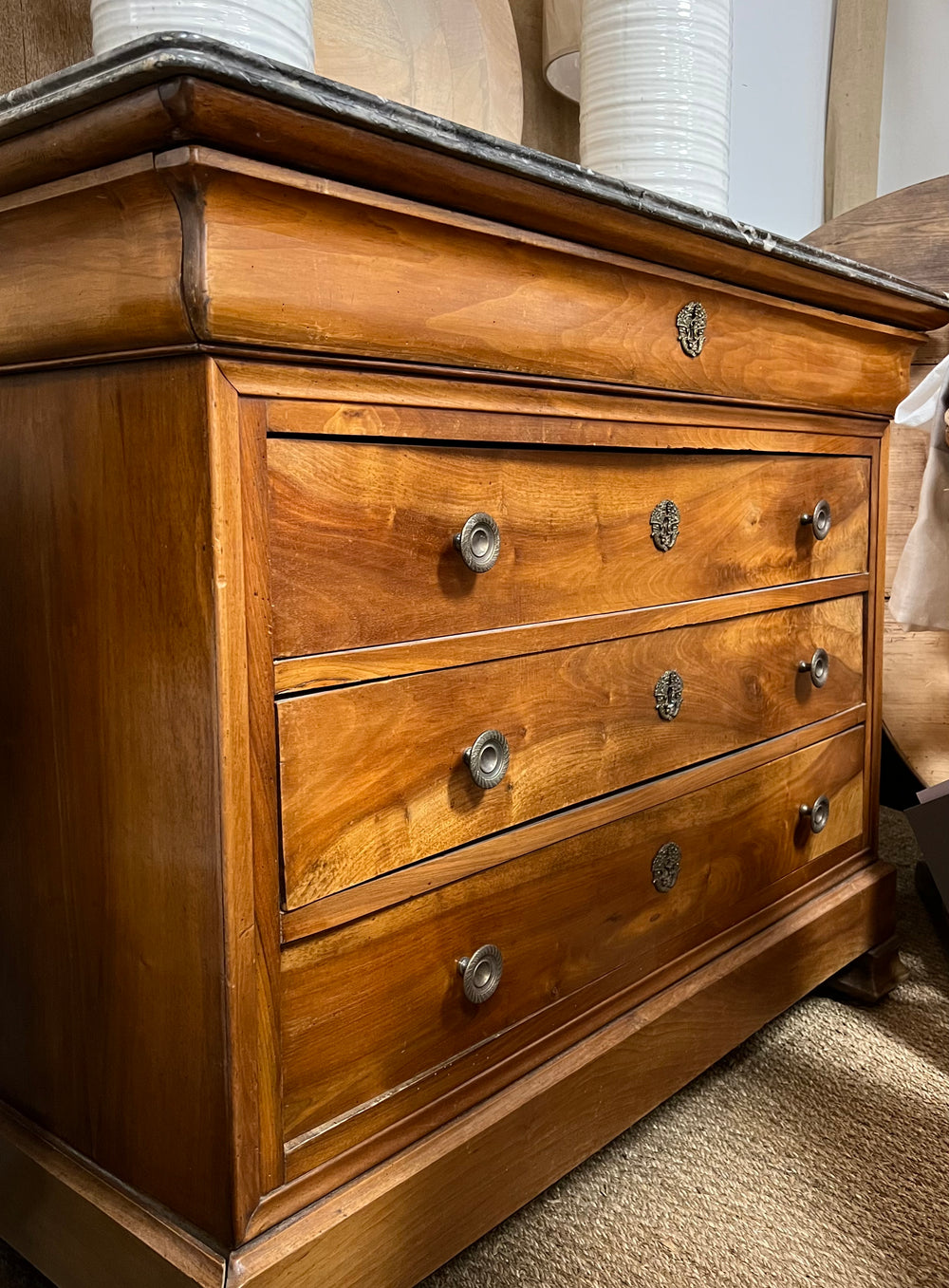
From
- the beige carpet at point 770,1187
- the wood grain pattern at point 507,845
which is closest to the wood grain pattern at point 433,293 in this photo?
the wood grain pattern at point 507,845

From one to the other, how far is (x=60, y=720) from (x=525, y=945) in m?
0.45

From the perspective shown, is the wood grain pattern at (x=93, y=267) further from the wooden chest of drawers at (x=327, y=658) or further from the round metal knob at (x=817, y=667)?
the round metal knob at (x=817, y=667)

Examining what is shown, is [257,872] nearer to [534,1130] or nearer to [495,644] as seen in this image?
[495,644]

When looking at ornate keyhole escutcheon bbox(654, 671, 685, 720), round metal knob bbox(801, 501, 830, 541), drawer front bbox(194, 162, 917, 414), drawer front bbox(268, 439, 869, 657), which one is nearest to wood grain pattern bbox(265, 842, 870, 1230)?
ornate keyhole escutcheon bbox(654, 671, 685, 720)

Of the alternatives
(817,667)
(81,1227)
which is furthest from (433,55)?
(81,1227)

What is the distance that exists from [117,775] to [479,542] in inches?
13.2

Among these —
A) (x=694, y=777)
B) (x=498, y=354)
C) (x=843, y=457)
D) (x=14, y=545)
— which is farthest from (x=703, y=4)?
(x=14, y=545)

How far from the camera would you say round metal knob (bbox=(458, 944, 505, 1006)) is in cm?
91

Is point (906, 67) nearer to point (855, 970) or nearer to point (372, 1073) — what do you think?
point (855, 970)

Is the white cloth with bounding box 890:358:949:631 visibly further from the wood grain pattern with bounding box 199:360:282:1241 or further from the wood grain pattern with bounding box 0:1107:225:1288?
the wood grain pattern with bounding box 0:1107:225:1288

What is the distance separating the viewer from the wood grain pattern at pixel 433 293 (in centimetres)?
67

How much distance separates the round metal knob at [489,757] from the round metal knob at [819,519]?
2.02 feet

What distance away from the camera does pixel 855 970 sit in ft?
5.11

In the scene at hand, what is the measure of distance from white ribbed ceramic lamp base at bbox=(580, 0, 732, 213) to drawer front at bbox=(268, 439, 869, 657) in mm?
431
